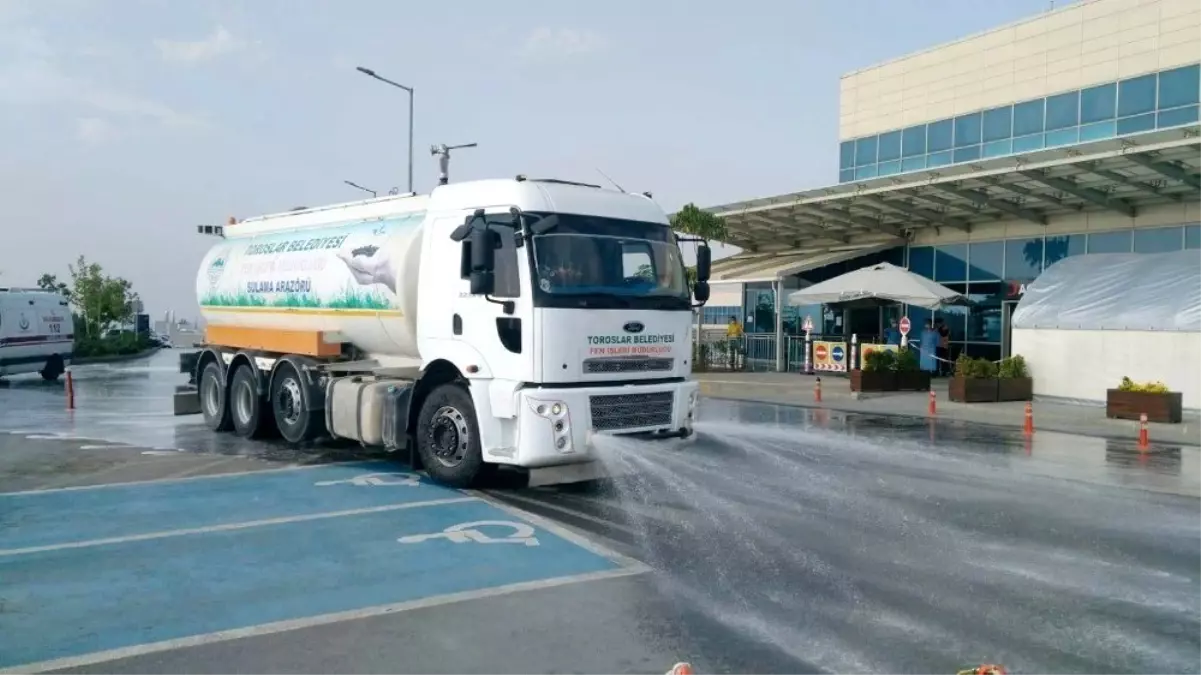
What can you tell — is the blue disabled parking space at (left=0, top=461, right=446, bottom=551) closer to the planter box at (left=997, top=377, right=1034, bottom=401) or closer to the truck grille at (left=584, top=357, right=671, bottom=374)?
the truck grille at (left=584, top=357, right=671, bottom=374)

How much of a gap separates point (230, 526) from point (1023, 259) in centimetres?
2444

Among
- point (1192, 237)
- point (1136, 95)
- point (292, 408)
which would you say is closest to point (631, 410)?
point (292, 408)

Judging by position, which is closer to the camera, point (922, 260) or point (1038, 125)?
point (922, 260)

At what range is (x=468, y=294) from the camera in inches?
395

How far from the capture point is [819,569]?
7.38 metres

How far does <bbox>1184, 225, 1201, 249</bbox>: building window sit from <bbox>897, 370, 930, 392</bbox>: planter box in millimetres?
7054

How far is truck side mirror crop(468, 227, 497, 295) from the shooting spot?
374 inches

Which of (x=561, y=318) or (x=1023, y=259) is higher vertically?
(x=1023, y=259)

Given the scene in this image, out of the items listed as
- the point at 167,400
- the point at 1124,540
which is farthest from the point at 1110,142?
the point at 167,400

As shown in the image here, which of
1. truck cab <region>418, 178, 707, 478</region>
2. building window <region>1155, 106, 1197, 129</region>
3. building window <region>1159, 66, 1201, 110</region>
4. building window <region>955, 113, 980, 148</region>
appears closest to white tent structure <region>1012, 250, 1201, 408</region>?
building window <region>1155, 106, 1197, 129</region>

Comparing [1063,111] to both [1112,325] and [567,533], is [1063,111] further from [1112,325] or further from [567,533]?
[567,533]

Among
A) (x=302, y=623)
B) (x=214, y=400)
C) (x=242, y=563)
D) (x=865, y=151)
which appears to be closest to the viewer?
(x=302, y=623)

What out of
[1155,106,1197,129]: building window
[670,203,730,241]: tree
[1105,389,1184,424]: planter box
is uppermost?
[1155,106,1197,129]: building window

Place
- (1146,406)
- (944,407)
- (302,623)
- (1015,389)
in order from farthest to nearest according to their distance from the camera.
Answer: (1015,389), (944,407), (1146,406), (302,623)
